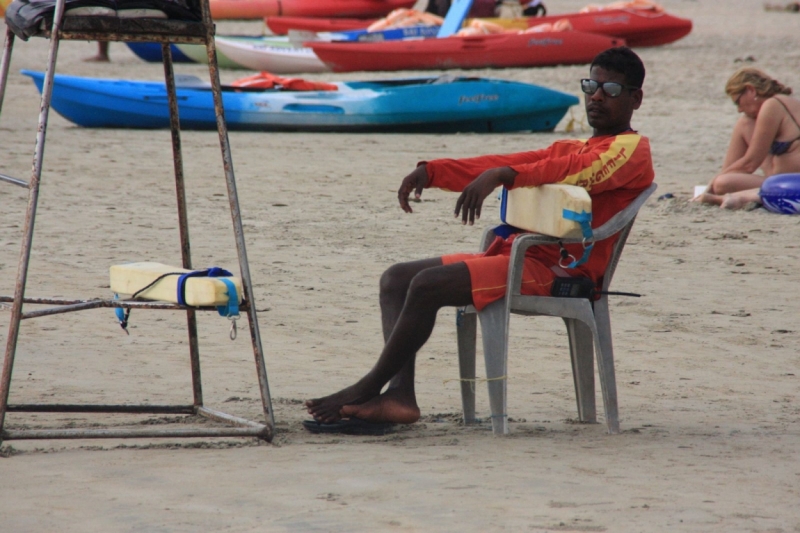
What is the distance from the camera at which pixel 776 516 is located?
9.09ft

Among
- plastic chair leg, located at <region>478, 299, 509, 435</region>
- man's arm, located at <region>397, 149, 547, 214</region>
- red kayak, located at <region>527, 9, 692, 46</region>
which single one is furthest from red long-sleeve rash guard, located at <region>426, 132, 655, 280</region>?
red kayak, located at <region>527, 9, 692, 46</region>

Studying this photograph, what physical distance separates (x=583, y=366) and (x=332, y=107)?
8.34 m

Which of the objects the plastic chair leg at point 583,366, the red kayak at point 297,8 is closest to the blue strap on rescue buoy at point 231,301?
the plastic chair leg at point 583,366

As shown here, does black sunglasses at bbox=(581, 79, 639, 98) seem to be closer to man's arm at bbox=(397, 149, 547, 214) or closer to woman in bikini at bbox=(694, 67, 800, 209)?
man's arm at bbox=(397, 149, 547, 214)

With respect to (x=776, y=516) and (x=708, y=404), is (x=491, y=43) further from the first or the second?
(x=776, y=516)

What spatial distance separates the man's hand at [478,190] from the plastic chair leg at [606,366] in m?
0.58

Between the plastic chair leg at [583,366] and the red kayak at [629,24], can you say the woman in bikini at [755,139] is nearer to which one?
the plastic chair leg at [583,366]

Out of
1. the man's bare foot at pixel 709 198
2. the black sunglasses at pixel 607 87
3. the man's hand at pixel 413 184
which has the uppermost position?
the black sunglasses at pixel 607 87

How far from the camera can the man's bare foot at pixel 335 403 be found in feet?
11.7

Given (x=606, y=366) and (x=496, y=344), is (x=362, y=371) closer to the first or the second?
(x=496, y=344)

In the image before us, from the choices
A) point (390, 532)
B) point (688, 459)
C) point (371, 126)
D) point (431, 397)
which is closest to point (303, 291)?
point (431, 397)

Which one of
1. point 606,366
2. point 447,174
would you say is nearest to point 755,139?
point 606,366

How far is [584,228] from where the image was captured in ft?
11.1

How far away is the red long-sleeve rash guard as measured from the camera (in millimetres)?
3461
